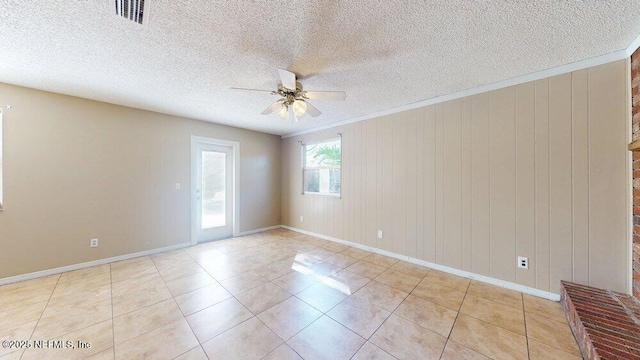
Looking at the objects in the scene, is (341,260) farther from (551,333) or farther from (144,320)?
(144,320)

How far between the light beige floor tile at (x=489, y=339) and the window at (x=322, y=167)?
9.43 feet

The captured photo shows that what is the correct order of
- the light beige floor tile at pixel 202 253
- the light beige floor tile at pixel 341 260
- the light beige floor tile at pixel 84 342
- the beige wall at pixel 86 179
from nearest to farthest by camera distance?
the light beige floor tile at pixel 84 342, the beige wall at pixel 86 179, the light beige floor tile at pixel 341 260, the light beige floor tile at pixel 202 253

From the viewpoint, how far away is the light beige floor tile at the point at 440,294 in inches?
86.8

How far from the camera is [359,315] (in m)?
2.02

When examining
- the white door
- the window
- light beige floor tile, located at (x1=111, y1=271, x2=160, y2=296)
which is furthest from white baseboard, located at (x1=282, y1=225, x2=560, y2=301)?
light beige floor tile, located at (x1=111, y1=271, x2=160, y2=296)

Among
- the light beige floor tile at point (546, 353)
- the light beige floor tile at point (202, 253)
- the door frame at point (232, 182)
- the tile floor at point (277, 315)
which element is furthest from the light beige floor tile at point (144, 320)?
the light beige floor tile at point (546, 353)

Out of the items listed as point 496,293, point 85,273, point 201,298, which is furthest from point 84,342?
point 496,293

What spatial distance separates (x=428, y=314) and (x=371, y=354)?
31.1 inches

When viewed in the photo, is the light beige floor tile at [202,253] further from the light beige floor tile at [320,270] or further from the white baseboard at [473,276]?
the white baseboard at [473,276]

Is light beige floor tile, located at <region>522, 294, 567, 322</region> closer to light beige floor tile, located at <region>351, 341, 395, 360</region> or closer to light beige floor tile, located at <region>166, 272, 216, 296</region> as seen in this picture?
light beige floor tile, located at <region>351, 341, 395, 360</region>

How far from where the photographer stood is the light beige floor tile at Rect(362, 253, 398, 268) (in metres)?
3.23

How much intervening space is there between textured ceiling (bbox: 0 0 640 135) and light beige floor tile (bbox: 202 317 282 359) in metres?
2.44

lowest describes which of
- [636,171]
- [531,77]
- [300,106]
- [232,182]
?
[232,182]

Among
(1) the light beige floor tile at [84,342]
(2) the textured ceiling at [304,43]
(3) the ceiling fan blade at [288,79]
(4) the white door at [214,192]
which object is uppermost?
(2) the textured ceiling at [304,43]
